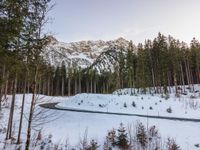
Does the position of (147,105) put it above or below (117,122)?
above

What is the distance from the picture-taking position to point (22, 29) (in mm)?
8555

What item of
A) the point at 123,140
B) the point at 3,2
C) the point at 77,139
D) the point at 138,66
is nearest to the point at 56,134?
the point at 77,139

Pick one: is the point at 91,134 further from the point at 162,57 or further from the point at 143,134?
the point at 162,57

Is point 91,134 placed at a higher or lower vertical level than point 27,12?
lower

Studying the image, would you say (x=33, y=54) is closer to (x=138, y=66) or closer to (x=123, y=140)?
(x=123, y=140)

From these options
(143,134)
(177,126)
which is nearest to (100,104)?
(177,126)

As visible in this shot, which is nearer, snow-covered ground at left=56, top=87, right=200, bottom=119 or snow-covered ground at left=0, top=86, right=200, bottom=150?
snow-covered ground at left=0, top=86, right=200, bottom=150

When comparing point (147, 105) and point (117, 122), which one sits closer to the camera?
point (117, 122)

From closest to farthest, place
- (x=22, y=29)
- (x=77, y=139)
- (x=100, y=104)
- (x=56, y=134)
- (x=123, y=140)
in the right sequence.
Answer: (x=22, y=29), (x=123, y=140), (x=77, y=139), (x=56, y=134), (x=100, y=104)

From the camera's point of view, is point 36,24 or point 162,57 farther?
point 162,57

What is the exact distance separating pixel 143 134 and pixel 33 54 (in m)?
6.69

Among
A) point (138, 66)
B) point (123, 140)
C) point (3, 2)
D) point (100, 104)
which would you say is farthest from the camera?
point (138, 66)

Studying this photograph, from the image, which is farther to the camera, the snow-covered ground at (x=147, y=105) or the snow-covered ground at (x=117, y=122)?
the snow-covered ground at (x=147, y=105)

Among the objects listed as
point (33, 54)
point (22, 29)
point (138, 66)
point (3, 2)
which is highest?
point (138, 66)
